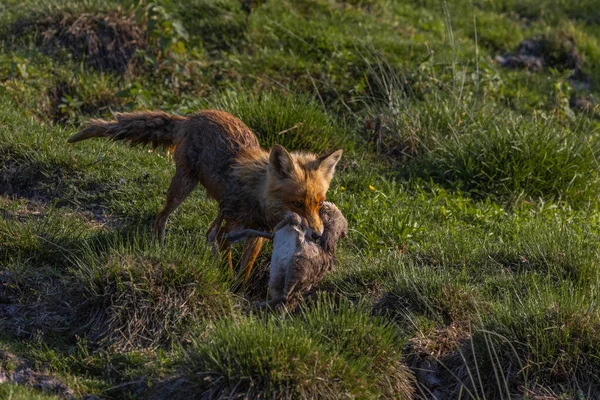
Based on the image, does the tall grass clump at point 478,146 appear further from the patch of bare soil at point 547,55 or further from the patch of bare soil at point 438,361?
the patch of bare soil at point 438,361

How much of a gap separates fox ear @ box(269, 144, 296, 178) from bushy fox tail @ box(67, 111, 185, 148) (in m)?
1.15

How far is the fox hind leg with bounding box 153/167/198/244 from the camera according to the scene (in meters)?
6.30

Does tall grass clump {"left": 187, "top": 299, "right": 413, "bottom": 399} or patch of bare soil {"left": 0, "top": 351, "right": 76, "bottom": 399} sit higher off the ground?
tall grass clump {"left": 187, "top": 299, "right": 413, "bottom": 399}

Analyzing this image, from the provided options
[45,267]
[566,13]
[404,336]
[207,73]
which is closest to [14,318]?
[45,267]

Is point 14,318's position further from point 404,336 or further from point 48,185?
point 404,336

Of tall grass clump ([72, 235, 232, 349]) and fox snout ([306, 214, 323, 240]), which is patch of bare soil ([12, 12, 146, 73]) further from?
fox snout ([306, 214, 323, 240])

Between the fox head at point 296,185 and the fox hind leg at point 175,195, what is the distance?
30.6 inches

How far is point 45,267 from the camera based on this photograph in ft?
19.0

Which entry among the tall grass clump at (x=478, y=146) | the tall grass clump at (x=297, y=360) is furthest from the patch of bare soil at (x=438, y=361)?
the tall grass clump at (x=478, y=146)

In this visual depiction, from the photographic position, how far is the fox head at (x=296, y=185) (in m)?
5.69

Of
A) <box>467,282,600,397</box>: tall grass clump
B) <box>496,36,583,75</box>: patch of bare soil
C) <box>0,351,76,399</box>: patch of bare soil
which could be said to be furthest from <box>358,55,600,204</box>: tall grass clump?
<box>0,351,76,399</box>: patch of bare soil

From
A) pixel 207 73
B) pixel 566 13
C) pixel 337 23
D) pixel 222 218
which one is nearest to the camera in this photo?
pixel 222 218

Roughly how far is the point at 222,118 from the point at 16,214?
179cm

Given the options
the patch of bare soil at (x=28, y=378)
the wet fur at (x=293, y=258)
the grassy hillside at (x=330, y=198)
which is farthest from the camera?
the wet fur at (x=293, y=258)
